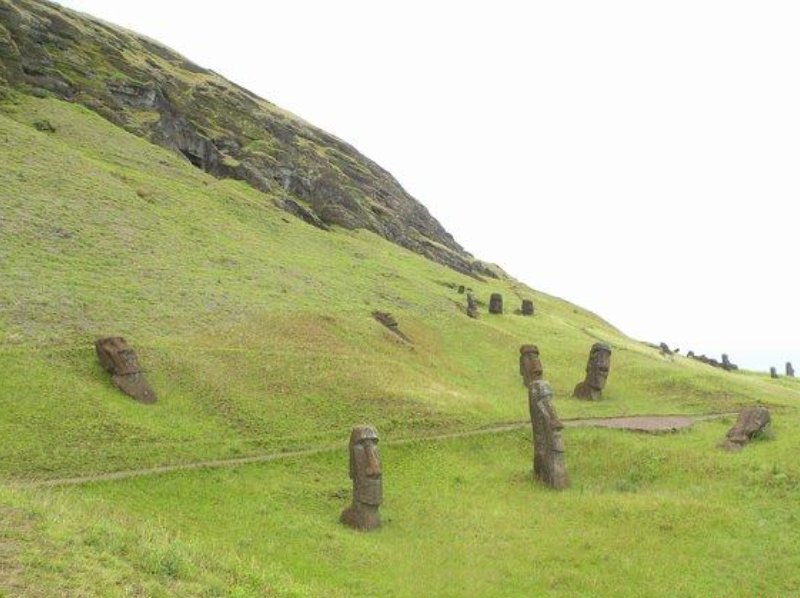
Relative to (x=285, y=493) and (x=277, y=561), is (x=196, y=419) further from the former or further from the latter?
(x=277, y=561)

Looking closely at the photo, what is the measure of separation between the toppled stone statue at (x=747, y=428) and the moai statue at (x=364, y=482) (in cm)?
1595

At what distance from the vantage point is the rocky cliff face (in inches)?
3543

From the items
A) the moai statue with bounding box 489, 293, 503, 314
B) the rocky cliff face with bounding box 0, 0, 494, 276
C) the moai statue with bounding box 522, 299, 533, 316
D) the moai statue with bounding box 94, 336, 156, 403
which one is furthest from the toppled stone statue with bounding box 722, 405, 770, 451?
the rocky cliff face with bounding box 0, 0, 494, 276

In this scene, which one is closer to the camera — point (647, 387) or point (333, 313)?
point (647, 387)

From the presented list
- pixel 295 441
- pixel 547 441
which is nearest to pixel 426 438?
pixel 295 441

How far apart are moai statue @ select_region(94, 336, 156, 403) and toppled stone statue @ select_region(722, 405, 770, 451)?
25.8 metres

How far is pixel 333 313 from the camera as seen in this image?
175 feet

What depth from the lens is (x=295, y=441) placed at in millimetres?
32844

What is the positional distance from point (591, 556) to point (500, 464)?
11.1 m

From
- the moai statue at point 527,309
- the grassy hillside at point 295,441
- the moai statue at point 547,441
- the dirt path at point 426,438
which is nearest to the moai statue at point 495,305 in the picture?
the moai statue at point 527,309

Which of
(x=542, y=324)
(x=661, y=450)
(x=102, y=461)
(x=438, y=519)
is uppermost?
(x=542, y=324)

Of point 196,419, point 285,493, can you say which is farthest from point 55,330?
point 285,493

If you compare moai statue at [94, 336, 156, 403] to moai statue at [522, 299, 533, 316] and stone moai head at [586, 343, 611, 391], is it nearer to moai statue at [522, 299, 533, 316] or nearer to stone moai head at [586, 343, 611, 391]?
stone moai head at [586, 343, 611, 391]

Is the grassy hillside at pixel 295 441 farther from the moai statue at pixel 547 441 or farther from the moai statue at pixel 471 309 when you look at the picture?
the moai statue at pixel 471 309
